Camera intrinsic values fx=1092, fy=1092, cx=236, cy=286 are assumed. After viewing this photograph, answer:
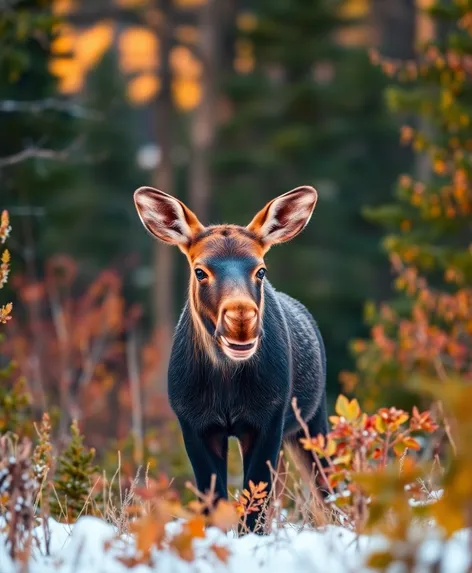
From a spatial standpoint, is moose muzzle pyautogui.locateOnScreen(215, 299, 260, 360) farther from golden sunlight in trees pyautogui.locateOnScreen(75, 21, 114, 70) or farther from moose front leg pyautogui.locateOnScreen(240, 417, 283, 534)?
golden sunlight in trees pyautogui.locateOnScreen(75, 21, 114, 70)

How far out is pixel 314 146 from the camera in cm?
2998

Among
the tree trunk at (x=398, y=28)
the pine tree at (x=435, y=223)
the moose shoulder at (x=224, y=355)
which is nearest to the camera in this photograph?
the moose shoulder at (x=224, y=355)

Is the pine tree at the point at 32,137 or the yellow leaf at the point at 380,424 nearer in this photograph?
the yellow leaf at the point at 380,424

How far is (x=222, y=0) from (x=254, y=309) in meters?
28.3

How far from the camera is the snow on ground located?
4.18 meters

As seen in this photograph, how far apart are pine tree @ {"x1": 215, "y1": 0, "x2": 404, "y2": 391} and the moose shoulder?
22168 millimetres

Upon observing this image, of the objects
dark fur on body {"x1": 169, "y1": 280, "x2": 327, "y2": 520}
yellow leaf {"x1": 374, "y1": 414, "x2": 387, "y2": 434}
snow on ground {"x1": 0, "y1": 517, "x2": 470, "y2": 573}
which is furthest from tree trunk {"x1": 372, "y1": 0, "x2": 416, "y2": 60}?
snow on ground {"x1": 0, "y1": 517, "x2": 470, "y2": 573}

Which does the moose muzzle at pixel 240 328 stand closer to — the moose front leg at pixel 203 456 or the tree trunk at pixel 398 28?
the moose front leg at pixel 203 456

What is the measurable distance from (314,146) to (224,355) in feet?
79.8

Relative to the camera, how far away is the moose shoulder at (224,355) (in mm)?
6035

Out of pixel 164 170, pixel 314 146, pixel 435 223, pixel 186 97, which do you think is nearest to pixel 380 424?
pixel 435 223

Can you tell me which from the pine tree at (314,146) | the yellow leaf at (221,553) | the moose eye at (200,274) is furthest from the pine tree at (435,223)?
the pine tree at (314,146)

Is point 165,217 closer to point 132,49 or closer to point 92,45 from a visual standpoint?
point 92,45

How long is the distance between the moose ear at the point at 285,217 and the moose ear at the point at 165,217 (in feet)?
1.18
